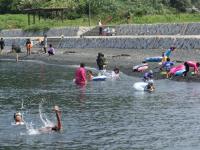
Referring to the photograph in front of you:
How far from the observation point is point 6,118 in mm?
36125

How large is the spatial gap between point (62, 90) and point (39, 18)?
174ft

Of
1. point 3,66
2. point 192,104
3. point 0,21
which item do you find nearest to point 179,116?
point 192,104

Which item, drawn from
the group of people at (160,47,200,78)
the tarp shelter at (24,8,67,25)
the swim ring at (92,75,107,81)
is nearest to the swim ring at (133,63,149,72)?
the group of people at (160,47,200,78)

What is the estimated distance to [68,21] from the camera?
9319cm

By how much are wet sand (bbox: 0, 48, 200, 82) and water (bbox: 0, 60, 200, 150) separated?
9.50ft

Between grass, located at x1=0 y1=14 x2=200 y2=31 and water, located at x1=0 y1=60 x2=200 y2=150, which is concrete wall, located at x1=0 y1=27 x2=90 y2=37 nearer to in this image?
grass, located at x1=0 y1=14 x2=200 y2=31

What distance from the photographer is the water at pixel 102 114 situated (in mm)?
29719

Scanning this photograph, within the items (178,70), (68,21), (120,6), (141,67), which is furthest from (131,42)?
(68,21)

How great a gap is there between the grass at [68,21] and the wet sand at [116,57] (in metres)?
11.2

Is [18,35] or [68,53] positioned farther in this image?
[18,35]

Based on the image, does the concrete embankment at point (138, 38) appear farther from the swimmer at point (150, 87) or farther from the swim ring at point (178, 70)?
the swimmer at point (150, 87)

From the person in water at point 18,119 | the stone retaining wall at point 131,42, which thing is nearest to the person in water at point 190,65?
the stone retaining wall at point 131,42

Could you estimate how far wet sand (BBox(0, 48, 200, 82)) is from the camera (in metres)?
56.4

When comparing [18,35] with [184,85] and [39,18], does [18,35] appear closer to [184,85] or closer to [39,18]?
[39,18]
